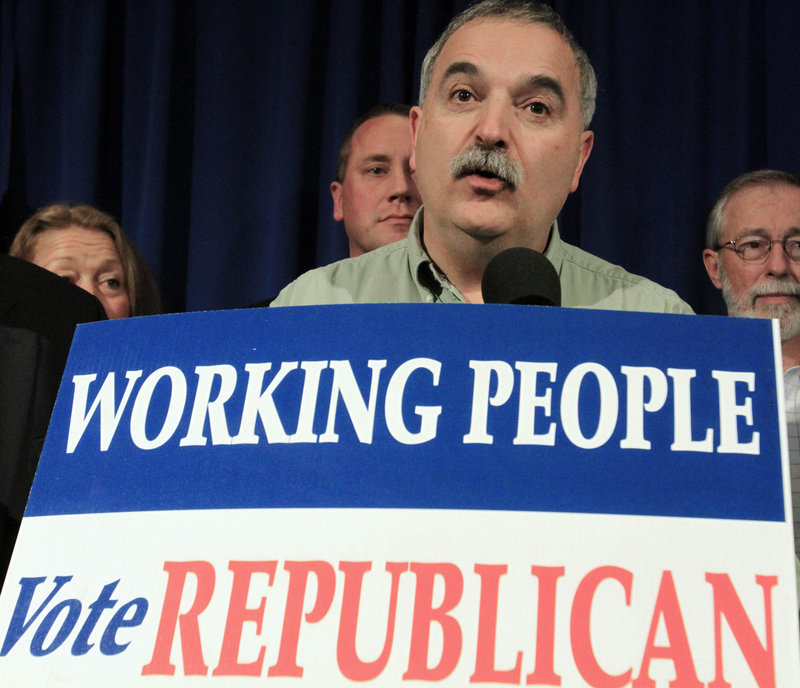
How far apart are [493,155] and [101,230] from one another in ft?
4.37

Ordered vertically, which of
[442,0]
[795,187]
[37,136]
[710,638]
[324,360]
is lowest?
[710,638]

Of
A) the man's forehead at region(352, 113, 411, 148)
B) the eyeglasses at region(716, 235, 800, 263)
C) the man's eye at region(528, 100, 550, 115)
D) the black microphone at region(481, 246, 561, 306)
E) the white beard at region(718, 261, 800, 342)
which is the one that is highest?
the man's forehead at region(352, 113, 411, 148)

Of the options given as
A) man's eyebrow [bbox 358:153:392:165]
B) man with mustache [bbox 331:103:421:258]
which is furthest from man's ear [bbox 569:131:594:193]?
man's eyebrow [bbox 358:153:392:165]

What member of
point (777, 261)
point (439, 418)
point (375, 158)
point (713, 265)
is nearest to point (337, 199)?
point (375, 158)

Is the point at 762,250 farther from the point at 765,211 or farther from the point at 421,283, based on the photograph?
the point at 421,283

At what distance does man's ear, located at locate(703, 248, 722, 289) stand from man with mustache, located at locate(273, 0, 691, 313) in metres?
0.91

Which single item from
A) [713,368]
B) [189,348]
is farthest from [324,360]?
[713,368]

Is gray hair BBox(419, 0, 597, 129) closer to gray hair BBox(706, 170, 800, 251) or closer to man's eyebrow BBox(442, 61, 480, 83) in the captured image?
man's eyebrow BBox(442, 61, 480, 83)

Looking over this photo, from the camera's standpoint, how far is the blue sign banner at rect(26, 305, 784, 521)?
0.75 meters

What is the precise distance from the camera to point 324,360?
80 cm

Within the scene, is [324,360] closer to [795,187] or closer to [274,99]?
[795,187]

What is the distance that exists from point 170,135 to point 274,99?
12.4 inches

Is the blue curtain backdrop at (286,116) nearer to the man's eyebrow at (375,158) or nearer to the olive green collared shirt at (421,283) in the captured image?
the man's eyebrow at (375,158)

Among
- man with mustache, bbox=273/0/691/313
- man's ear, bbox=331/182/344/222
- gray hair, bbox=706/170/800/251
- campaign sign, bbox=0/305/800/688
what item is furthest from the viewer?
man's ear, bbox=331/182/344/222
